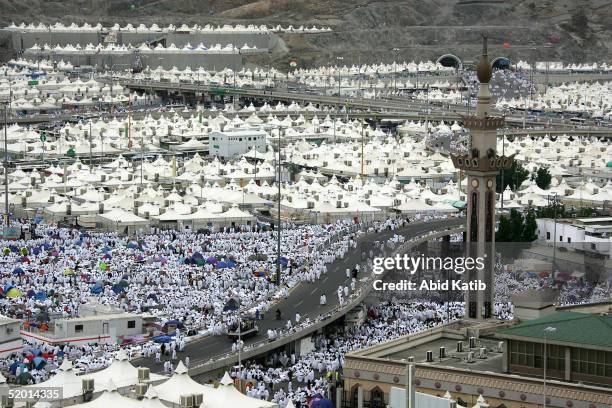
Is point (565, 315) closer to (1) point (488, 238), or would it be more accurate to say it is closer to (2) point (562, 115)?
(1) point (488, 238)

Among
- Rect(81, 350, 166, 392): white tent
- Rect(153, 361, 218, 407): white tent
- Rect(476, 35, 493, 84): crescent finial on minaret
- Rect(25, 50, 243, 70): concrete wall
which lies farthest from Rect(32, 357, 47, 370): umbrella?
Rect(25, 50, 243, 70): concrete wall

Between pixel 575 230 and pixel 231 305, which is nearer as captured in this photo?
pixel 231 305

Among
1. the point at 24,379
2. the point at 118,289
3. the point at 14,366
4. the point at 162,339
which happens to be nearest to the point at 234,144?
the point at 118,289

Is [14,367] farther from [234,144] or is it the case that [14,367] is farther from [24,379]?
[234,144]

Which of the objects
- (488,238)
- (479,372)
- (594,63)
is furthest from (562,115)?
(479,372)

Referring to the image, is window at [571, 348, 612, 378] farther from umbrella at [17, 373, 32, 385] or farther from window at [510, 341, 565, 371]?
umbrella at [17, 373, 32, 385]

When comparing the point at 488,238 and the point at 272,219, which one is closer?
the point at 488,238
